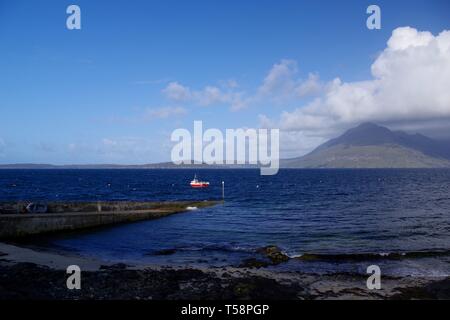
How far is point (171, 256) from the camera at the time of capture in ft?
105

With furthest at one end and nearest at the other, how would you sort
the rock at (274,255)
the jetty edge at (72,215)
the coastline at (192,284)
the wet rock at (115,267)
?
the jetty edge at (72,215)
the rock at (274,255)
the wet rock at (115,267)
the coastline at (192,284)

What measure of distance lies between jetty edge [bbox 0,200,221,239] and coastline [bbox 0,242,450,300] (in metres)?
15.4

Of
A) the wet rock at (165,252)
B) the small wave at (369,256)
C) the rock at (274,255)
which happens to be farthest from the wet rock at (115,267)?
the small wave at (369,256)

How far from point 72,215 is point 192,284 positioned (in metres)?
29.5

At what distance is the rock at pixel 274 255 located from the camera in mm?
29688

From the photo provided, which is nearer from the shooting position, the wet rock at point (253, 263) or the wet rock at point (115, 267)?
the wet rock at point (115, 267)

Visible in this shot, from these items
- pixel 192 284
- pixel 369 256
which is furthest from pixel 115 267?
pixel 369 256

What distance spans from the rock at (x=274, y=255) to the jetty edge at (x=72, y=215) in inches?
932

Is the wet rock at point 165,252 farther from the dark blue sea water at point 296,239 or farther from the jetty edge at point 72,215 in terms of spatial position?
the jetty edge at point 72,215

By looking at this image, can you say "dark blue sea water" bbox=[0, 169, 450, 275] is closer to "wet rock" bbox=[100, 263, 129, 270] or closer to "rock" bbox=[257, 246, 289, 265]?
"rock" bbox=[257, 246, 289, 265]

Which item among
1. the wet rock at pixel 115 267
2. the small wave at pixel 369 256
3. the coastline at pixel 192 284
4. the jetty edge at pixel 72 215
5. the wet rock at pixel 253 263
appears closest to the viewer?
the coastline at pixel 192 284

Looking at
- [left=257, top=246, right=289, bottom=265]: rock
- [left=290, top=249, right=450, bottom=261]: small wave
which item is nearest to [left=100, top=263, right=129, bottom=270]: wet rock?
[left=257, top=246, right=289, bottom=265]: rock

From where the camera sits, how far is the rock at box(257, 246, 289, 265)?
2969cm
